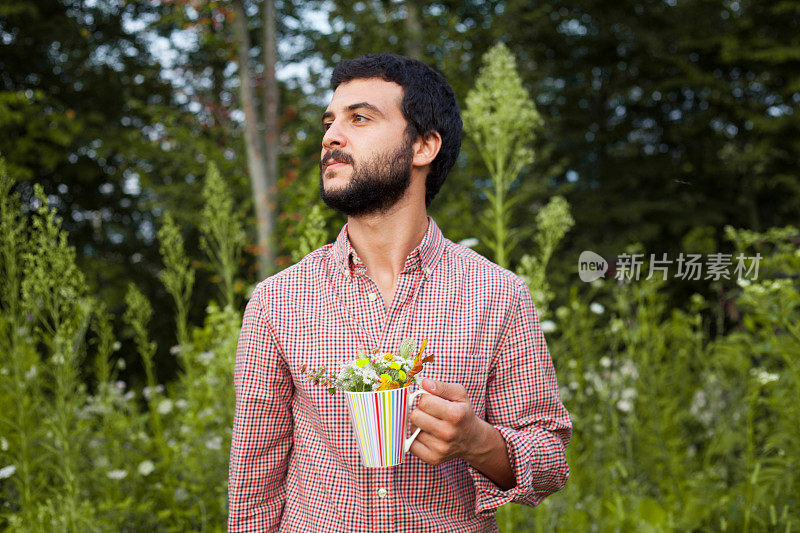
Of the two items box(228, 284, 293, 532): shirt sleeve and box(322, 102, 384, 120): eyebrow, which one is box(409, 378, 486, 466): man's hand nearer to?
box(228, 284, 293, 532): shirt sleeve

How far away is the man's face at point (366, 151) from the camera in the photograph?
133cm

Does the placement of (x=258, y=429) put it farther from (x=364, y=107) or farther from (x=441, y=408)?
(x=364, y=107)

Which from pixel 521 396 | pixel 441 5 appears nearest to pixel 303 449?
pixel 521 396

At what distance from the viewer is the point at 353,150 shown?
4.40 ft

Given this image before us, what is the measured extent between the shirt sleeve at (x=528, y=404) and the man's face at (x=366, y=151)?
34cm

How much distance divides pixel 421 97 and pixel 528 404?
658 millimetres

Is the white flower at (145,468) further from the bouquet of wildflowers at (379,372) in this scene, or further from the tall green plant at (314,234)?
the bouquet of wildflowers at (379,372)

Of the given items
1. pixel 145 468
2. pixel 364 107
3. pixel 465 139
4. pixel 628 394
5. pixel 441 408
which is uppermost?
pixel 465 139

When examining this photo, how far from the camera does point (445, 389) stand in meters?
1.09

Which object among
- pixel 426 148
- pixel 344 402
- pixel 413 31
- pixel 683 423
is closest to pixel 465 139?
pixel 413 31

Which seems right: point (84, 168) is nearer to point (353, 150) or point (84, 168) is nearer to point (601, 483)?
point (601, 483)

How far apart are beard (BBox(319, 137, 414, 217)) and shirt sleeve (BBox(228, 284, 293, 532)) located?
286mm

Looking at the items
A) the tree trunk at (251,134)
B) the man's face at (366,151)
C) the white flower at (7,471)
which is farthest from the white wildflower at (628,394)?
the tree trunk at (251,134)

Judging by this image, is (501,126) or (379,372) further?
(501,126)
